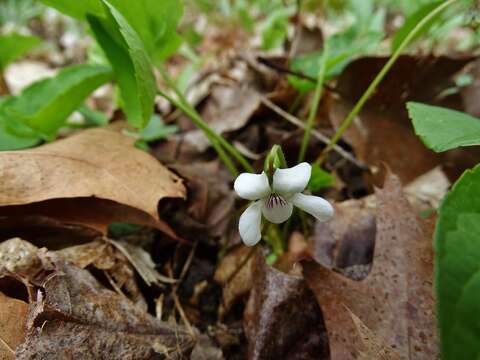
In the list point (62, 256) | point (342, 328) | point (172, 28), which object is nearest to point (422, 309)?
point (342, 328)

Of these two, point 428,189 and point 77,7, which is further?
point 428,189

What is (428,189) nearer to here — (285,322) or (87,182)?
(285,322)

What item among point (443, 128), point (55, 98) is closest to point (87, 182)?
point (55, 98)

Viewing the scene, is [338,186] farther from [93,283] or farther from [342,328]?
[93,283]

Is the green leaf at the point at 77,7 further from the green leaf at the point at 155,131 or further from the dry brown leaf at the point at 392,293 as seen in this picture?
the dry brown leaf at the point at 392,293

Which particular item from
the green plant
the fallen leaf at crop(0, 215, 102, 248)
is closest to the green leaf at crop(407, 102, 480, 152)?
the green plant

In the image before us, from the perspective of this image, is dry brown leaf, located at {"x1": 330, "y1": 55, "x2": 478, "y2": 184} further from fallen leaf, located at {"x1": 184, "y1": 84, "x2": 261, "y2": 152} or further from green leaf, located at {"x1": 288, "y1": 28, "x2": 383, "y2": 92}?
fallen leaf, located at {"x1": 184, "y1": 84, "x2": 261, "y2": 152}

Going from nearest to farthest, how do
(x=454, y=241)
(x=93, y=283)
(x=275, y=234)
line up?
(x=454, y=241)
(x=93, y=283)
(x=275, y=234)
